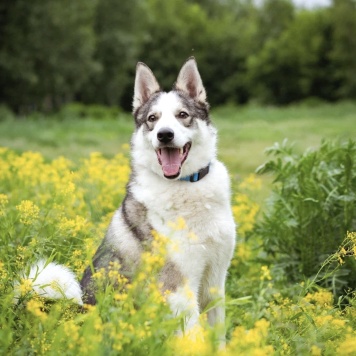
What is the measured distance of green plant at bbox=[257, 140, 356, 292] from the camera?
443 cm

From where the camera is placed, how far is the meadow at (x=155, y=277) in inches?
97.6

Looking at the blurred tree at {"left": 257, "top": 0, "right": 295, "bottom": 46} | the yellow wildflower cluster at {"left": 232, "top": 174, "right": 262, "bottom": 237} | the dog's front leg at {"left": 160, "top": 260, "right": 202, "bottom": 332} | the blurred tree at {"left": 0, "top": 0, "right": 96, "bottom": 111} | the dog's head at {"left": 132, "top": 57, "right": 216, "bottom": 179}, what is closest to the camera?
the dog's front leg at {"left": 160, "top": 260, "right": 202, "bottom": 332}

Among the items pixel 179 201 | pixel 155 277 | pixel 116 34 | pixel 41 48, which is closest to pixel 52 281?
pixel 155 277

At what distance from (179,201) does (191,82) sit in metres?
0.93

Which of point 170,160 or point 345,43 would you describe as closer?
point 170,160

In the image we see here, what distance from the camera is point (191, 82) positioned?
4074 millimetres

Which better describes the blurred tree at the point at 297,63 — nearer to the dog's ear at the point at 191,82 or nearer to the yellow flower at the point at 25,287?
the dog's ear at the point at 191,82

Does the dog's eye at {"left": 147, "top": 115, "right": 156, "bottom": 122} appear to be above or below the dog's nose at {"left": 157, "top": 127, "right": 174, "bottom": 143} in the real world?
above

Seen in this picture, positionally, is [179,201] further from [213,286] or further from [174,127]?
[213,286]

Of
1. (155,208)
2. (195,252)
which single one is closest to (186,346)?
(195,252)

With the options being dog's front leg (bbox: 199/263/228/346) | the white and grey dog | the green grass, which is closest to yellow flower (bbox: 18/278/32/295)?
the white and grey dog

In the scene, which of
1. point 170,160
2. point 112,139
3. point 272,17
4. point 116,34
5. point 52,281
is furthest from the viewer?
point 272,17

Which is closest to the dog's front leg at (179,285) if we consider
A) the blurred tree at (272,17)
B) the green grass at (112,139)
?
the green grass at (112,139)

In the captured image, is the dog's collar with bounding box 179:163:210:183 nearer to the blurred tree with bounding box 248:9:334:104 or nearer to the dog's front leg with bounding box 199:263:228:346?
the dog's front leg with bounding box 199:263:228:346
